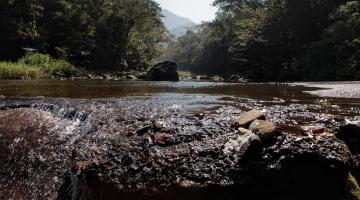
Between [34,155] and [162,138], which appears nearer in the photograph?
[162,138]

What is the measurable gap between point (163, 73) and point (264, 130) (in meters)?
22.7

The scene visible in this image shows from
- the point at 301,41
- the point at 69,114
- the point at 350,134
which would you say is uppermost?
the point at 301,41

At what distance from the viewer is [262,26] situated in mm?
35531

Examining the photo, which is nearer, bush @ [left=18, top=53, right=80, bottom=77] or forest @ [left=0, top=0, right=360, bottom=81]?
forest @ [left=0, top=0, right=360, bottom=81]

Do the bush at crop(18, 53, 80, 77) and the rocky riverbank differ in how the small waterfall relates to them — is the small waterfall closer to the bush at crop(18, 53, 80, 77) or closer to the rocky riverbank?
the rocky riverbank

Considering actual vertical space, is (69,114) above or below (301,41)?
below

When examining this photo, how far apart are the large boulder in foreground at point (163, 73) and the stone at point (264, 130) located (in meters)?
21.9

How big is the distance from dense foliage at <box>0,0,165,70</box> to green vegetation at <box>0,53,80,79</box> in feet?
13.0

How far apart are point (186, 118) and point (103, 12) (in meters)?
35.2

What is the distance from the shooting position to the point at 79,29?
3812cm

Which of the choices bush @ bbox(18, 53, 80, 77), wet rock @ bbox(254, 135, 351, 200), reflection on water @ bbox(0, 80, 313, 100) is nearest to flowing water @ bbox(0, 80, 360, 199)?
wet rock @ bbox(254, 135, 351, 200)

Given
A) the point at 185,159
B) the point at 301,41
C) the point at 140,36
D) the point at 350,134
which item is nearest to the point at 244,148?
the point at 185,159

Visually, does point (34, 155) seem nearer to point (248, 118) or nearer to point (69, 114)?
point (69, 114)

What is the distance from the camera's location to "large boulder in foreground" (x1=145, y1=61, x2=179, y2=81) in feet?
90.1
